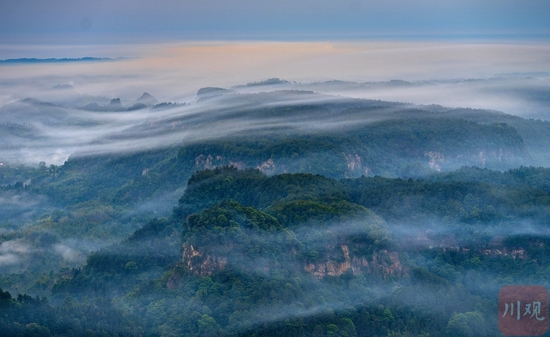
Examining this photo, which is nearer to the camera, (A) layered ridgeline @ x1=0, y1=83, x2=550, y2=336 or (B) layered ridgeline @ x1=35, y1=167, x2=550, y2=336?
(B) layered ridgeline @ x1=35, y1=167, x2=550, y2=336

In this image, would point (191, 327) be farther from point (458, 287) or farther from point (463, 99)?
point (463, 99)

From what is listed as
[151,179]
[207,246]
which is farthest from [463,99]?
[207,246]

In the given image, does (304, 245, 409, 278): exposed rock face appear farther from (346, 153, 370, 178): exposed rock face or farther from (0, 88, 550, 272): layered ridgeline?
(346, 153, 370, 178): exposed rock face

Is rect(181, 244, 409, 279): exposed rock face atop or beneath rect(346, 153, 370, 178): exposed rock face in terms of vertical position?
beneath

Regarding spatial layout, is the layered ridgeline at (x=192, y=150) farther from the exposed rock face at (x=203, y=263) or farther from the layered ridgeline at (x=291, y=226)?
the exposed rock face at (x=203, y=263)

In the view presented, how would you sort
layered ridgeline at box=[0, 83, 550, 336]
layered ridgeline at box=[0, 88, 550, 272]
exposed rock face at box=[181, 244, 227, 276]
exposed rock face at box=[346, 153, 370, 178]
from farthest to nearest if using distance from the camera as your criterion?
exposed rock face at box=[346, 153, 370, 178] → layered ridgeline at box=[0, 88, 550, 272] → exposed rock face at box=[181, 244, 227, 276] → layered ridgeline at box=[0, 83, 550, 336]

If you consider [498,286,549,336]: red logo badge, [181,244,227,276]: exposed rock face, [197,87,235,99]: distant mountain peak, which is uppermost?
[197,87,235,99]: distant mountain peak

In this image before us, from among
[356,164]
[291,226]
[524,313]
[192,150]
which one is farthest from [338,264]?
[192,150]

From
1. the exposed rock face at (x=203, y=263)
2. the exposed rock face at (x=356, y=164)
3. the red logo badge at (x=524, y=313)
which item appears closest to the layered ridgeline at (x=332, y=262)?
the exposed rock face at (x=203, y=263)

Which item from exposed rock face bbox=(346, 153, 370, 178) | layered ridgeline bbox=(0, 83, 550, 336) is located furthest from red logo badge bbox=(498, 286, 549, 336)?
exposed rock face bbox=(346, 153, 370, 178)
